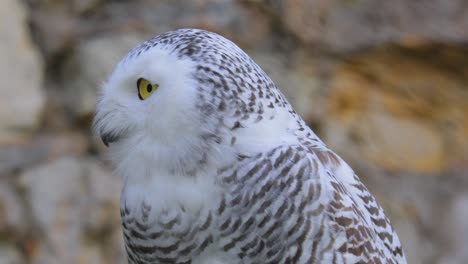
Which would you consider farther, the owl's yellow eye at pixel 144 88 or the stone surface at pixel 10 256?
the stone surface at pixel 10 256

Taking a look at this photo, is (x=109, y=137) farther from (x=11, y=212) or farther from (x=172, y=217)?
(x=11, y=212)

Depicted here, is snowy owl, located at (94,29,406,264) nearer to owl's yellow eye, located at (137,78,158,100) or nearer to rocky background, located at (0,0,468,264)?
owl's yellow eye, located at (137,78,158,100)

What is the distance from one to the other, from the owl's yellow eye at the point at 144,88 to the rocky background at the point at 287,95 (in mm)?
1232

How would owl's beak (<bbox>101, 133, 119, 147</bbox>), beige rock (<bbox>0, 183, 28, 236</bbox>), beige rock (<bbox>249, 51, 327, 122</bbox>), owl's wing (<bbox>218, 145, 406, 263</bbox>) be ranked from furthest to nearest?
beige rock (<bbox>249, 51, 327, 122</bbox>), beige rock (<bbox>0, 183, 28, 236</bbox>), owl's beak (<bbox>101, 133, 119, 147</bbox>), owl's wing (<bbox>218, 145, 406, 263</bbox>)

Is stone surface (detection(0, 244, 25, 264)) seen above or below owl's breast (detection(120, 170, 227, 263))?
below

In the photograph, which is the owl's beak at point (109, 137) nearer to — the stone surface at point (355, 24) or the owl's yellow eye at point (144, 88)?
the owl's yellow eye at point (144, 88)

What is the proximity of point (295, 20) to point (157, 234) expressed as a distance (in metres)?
1.48

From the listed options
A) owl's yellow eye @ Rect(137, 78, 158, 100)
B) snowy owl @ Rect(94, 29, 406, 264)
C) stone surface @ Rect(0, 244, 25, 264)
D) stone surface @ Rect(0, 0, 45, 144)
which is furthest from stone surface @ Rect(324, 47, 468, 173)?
owl's yellow eye @ Rect(137, 78, 158, 100)

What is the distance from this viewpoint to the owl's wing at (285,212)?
157 cm

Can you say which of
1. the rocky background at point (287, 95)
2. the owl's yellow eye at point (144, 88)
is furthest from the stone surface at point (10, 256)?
the owl's yellow eye at point (144, 88)

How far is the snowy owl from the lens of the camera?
1571 millimetres

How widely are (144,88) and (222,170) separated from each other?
250mm

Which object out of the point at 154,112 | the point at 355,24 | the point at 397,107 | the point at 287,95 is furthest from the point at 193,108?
the point at 397,107

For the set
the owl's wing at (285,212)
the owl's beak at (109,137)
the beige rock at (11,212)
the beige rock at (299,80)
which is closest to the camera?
the owl's wing at (285,212)
